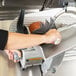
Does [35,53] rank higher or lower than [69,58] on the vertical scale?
higher

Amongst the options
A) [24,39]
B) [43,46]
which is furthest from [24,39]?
[43,46]

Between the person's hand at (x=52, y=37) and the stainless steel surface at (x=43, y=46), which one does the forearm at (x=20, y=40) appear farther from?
the stainless steel surface at (x=43, y=46)

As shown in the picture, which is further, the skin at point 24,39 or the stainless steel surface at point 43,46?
the stainless steel surface at point 43,46

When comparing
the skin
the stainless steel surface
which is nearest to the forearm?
the skin

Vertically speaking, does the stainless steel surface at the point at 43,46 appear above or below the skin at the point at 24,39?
below

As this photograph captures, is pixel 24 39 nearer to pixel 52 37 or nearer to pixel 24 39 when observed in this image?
pixel 24 39

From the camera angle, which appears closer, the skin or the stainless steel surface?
the skin

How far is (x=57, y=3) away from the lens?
49.6 inches

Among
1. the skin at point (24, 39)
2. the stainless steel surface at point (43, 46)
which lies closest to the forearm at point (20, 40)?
the skin at point (24, 39)

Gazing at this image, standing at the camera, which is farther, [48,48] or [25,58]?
[25,58]

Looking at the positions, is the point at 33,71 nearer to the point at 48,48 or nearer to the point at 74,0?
the point at 48,48

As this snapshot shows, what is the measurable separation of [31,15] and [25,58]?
0.83ft

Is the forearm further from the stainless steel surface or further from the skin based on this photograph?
the stainless steel surface

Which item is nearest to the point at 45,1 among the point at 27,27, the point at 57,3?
the point at 57,3
